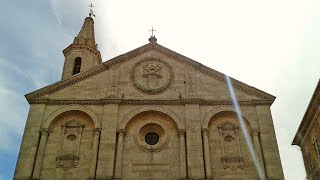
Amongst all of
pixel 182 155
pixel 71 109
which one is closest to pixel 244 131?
pixel 182 155

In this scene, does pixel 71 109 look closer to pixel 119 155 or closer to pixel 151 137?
pixel 119 155

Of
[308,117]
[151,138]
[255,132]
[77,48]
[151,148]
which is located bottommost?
[151,148]

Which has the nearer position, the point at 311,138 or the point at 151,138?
the point at 151,138

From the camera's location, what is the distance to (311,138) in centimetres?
2564

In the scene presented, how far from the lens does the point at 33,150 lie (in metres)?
19.2

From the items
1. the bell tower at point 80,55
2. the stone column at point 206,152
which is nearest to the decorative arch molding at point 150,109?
the stone column at point 206,152

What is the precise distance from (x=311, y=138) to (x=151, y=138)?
1271 centimetres

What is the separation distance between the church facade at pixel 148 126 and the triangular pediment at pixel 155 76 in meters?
0.06

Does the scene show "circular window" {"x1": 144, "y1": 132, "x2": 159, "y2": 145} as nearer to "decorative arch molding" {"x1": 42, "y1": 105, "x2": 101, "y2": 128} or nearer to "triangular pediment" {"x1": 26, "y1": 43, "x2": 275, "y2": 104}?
"triangular pediment" {"x1": 26, "y1": 43, "x2": 275, "y2": 104}

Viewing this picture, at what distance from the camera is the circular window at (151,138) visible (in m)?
20.5

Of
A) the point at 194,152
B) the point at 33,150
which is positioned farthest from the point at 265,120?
the point at 33,150

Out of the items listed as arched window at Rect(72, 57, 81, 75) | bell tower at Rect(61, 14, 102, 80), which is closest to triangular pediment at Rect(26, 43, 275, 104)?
bell tower at Rect(61, 14, 102, 80)

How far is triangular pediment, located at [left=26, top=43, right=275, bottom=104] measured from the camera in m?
21.4

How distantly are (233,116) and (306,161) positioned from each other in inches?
451
